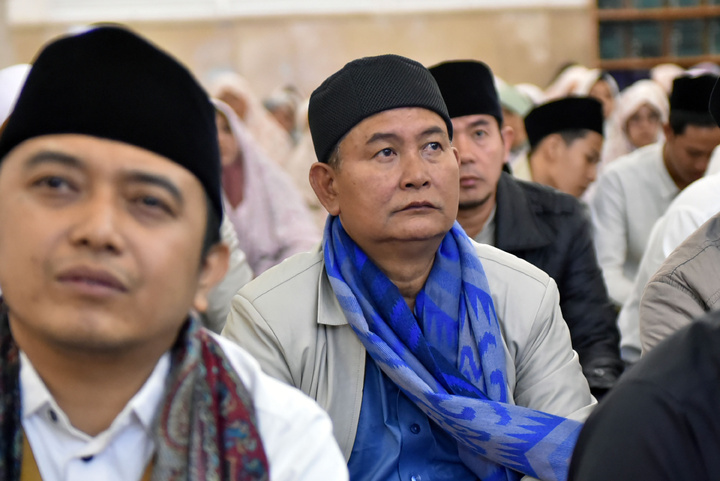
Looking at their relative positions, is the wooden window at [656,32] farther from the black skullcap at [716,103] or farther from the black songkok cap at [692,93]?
the black skullcap at [716,103]

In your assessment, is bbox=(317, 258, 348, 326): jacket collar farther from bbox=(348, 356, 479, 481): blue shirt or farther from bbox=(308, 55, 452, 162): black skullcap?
bbox=(308, 55, 452, 162): black skullcap

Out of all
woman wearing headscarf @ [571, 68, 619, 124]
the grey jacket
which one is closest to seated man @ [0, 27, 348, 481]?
the grey jacket

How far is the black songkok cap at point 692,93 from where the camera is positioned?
374 centimetres

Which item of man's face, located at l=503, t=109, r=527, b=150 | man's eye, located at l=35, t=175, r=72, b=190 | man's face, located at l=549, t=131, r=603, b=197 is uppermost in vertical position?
man's eye, located at l=35, t=175, r=72, b=190

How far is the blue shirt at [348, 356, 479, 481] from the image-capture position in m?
1.84

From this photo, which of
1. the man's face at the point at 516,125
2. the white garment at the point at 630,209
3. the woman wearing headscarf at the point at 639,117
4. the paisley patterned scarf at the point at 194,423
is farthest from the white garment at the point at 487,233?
the woman wearing headscarf at the point at 639,117

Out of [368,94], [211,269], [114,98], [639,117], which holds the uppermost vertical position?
[114,98]

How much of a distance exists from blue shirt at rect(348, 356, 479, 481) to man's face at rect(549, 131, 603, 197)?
2.35 m

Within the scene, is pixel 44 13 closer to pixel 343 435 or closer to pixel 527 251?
pixel 527 251

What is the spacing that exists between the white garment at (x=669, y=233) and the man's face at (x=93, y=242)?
176cm

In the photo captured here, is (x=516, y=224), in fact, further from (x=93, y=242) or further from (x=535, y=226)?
(x=93, y=242)

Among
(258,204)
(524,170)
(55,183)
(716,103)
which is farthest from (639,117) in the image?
(55,183)

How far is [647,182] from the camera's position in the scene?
4.02 meters

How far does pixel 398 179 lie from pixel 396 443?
22.7 inches
